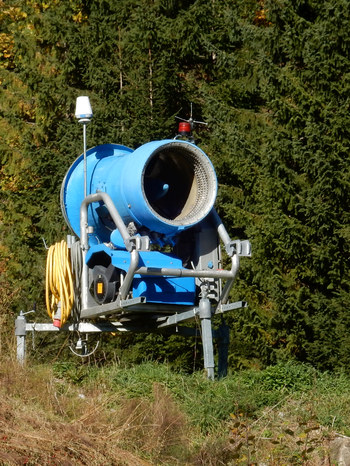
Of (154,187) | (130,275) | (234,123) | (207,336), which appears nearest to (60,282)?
(154,187)

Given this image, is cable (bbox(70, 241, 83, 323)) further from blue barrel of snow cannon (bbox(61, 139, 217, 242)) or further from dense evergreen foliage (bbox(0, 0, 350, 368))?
dense evergreen foliage (bbox(0, 0, 350, 368))

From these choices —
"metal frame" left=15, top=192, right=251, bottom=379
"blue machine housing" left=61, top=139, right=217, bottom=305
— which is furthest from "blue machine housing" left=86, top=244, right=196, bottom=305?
"metal frame" left=15, top=192, right=251, bottom=379

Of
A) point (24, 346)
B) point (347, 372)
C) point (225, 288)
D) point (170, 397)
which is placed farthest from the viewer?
point (347, 372)

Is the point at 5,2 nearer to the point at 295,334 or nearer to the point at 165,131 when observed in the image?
the point at 165,131

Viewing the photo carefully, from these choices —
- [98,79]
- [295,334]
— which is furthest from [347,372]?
[98,79]

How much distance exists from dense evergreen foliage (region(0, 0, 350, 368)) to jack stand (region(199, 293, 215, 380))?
322cm

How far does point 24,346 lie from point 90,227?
5.35 ft

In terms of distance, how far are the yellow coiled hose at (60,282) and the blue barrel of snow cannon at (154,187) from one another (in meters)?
0.44

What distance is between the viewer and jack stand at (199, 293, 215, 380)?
10516mm

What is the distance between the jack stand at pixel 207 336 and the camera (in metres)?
10.5

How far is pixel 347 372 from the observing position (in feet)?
42.4

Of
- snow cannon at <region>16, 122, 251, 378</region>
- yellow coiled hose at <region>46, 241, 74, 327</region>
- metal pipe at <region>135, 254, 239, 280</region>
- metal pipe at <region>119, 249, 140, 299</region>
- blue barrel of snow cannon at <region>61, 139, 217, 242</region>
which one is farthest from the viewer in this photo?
yellow coiled hose at <region>46, 241, 74, 327</region>

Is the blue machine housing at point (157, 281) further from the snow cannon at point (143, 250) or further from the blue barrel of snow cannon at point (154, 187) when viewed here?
the blue barrel of snow cannon at point (154, 187)

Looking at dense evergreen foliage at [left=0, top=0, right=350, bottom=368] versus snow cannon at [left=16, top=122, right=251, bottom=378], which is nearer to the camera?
snow cannon at [left=16, top=122, right=251, bottom=378]
